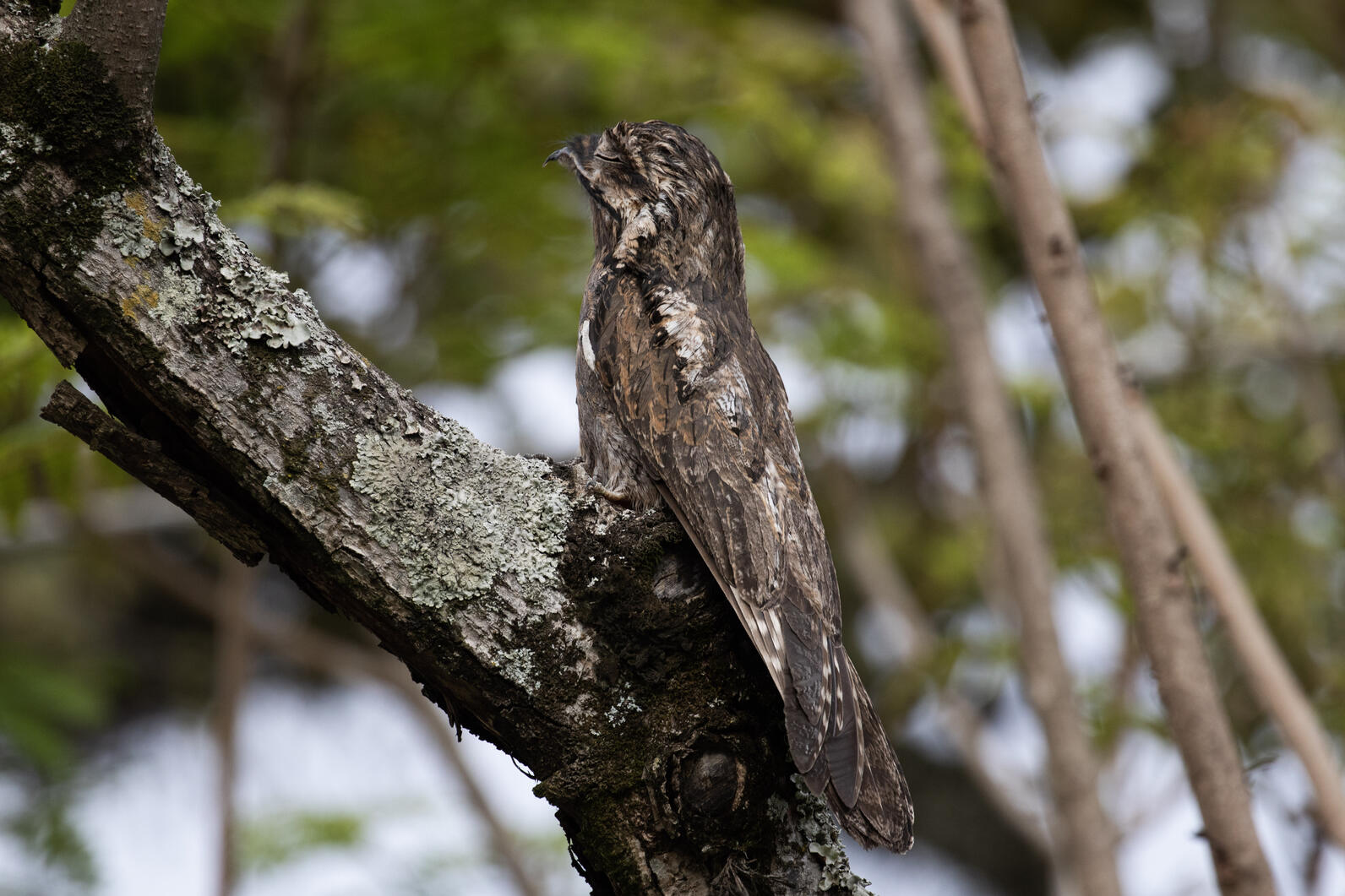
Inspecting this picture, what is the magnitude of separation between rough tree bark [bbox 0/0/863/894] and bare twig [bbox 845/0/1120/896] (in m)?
2.16

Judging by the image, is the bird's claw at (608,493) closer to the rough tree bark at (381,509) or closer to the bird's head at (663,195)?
the rough tree bark at (381,509)

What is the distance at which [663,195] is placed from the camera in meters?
2.91

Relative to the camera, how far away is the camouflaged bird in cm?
198

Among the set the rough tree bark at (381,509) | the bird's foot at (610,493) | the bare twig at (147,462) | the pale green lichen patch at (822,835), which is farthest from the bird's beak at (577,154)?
the pale green lichen patch at (822,835)

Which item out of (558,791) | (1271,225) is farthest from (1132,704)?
(558,791)

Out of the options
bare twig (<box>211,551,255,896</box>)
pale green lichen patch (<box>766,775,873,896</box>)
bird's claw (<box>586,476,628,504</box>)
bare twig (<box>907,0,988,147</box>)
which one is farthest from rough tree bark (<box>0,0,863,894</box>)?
bare twig (<box>211,551,255,896</box>)

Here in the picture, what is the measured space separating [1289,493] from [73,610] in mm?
6757

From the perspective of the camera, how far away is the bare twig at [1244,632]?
2824 mm

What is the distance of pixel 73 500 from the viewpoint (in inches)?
160

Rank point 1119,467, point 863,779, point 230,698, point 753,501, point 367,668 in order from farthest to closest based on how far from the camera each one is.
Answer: point 367,668 → point 230,698 → point 1119,467 → point 753,501 → point 863,779

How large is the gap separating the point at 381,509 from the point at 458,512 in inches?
5.9

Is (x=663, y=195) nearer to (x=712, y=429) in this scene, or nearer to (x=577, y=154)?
(x=577, y=154)

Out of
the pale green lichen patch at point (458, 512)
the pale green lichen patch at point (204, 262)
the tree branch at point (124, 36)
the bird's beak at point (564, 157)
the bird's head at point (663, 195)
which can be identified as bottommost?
the pale green lichen patch at point (458, 512)

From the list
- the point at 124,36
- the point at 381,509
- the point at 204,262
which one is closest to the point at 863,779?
the point at 381,509
